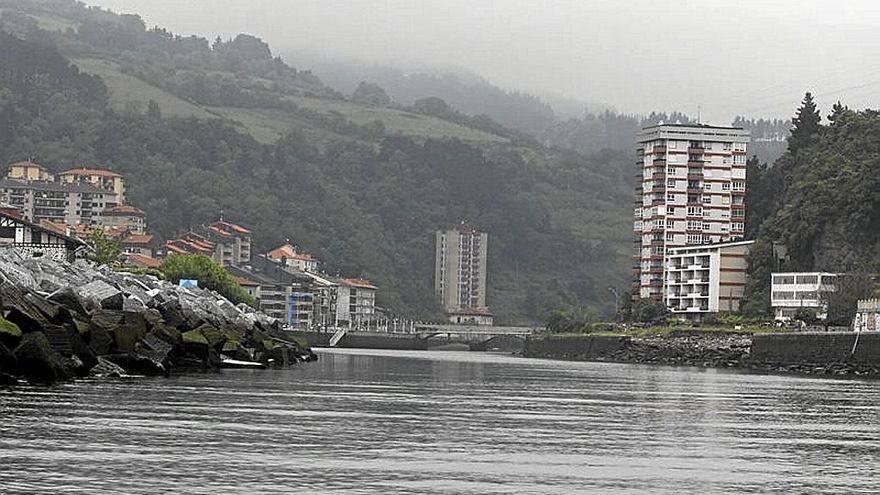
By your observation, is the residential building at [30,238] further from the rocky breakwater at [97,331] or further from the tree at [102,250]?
the rocky breakwater at [97,331]

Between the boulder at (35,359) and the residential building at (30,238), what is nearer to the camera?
the boulder at (35,359)

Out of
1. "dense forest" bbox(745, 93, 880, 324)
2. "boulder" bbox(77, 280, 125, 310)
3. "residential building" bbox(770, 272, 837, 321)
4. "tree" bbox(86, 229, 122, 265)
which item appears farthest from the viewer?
"dense forest" bbox(745, 93, 880, 324)

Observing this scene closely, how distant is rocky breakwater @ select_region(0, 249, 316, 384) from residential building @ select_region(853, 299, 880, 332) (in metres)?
55.5

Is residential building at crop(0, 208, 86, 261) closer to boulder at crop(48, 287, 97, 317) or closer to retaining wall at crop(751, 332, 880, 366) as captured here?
retaining wall at crop(751, 332, 880, 366)

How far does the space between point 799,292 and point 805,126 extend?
4159 centimetres

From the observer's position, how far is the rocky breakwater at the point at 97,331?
147 ft

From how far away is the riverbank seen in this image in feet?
335

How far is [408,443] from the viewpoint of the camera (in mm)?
31969

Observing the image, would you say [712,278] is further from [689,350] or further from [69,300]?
[69,300]

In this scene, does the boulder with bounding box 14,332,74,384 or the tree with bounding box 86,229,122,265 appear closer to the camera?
the boulder with bounding box 14,332,74,384

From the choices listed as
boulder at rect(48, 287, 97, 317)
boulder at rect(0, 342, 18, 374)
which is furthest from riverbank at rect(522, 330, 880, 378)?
boulder at rect(0, 342, 18, 374)

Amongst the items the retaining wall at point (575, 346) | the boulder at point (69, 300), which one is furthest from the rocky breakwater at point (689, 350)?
the boulder at point (69, 300)

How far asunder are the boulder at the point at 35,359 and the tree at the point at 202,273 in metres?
117

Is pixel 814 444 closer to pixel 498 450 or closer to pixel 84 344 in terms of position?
pixel 498 450
